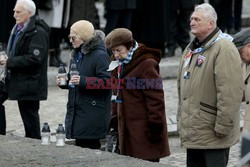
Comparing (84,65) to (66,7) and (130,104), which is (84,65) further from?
(66,7)

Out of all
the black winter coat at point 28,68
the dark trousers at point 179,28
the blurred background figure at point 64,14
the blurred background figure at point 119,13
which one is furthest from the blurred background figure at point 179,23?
the black winter coat at point 28,68

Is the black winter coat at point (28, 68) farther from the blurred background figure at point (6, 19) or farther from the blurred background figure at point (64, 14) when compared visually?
the blurred background figure at point (64, 14)

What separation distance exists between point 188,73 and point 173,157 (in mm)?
2828

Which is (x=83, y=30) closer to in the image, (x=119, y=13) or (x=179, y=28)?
(x=119, y=13)

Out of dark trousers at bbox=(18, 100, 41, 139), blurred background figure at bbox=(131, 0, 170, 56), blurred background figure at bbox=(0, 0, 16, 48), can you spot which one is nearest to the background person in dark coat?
dark trousers at bbox=(18, 100, 41, 139)

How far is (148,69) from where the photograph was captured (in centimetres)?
916

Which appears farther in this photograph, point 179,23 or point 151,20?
point 179,23

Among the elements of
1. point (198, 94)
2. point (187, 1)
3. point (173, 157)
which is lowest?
point (173, 157)

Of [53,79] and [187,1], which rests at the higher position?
[187,1]

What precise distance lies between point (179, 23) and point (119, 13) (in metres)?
1.42

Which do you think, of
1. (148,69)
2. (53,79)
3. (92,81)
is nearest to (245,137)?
(148,69)

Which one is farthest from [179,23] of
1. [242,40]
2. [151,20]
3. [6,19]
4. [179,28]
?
[242,40]

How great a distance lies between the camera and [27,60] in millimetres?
10898

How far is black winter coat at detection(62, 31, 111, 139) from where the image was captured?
9930 mm
